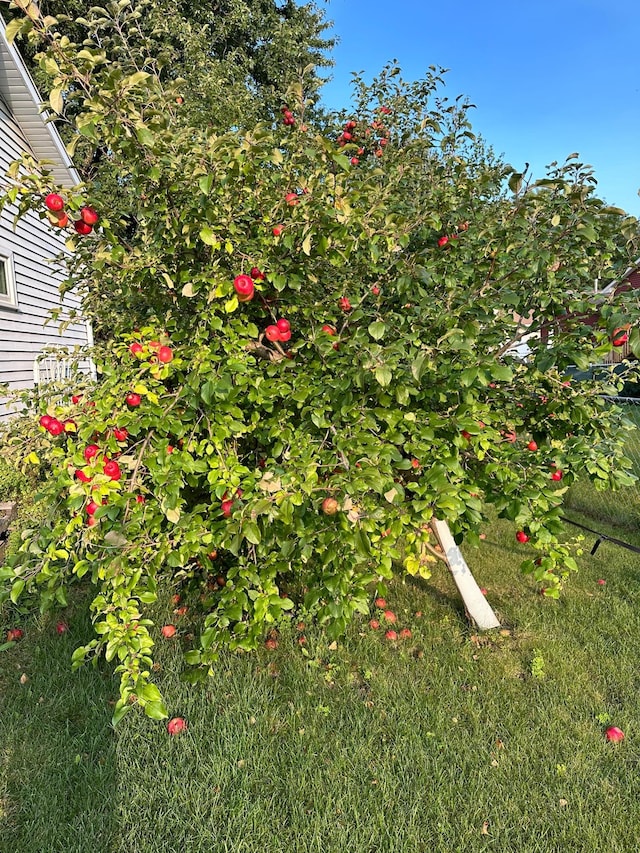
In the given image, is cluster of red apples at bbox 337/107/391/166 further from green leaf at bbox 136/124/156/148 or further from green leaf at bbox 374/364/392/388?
green leaf at bbox 374/364/392/388

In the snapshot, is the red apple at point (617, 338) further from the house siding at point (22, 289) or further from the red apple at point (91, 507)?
the house siding at point (22, 289)

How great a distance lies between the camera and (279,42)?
14086 mm

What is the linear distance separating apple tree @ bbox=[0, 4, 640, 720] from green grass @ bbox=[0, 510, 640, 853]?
0.58 metres

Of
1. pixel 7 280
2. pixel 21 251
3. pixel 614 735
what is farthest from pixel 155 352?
pixel 21 251

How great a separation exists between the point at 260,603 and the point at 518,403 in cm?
144

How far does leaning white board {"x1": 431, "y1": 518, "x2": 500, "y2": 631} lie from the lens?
3.05 metres

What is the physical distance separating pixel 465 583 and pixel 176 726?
1.81 m

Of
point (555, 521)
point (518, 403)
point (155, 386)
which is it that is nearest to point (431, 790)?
point (555, 521)

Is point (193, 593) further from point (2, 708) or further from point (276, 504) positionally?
point (276, 504)

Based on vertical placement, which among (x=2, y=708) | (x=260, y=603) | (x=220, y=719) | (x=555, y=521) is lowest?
(x=2, y=708)

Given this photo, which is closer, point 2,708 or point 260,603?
point 260,603

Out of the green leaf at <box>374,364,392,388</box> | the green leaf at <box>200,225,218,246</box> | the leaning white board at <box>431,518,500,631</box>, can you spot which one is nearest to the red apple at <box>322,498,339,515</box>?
the green leaf at <box>374,364,392,388</box>

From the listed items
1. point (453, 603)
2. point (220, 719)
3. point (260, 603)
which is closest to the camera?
point (260, 603)

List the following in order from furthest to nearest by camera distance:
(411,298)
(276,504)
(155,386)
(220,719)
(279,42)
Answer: (279,42)
(220,719)
(411,298)
(155,386)
(276,504)
